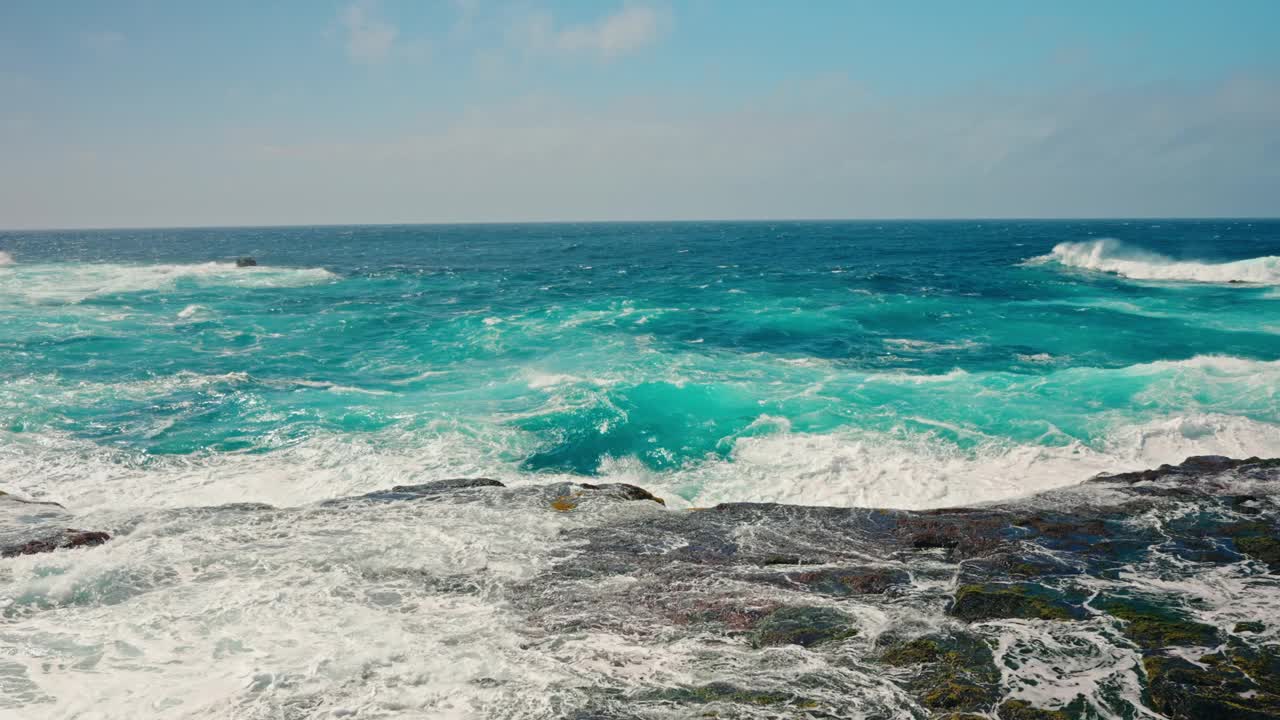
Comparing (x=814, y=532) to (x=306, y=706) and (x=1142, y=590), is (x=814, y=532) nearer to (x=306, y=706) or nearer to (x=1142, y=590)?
(x=1142, y=590)

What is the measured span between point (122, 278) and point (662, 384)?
53.3 m

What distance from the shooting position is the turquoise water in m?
15.2

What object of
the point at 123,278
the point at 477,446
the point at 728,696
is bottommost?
the point at 477,446

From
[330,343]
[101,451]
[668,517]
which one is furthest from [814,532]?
[330,343]

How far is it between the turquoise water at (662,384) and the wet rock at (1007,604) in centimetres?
475

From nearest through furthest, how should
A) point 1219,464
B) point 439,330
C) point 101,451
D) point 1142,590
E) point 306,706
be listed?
point 306,706 < point 1142,590 < point 1219,464 < point 101,451 < point 439,330

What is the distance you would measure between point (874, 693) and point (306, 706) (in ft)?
17.7

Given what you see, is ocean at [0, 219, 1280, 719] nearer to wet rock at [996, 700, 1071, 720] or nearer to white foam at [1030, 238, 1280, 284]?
wet rock at [996, 700, 1071, 720]

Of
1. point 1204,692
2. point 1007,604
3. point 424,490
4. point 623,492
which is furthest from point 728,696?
point 424,490

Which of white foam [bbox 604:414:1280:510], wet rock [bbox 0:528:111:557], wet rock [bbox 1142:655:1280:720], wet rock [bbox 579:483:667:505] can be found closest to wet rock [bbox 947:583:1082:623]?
wet rock [bbox 1142:655:1280:720]

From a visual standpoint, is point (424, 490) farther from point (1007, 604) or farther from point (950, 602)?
point (1007, 604)

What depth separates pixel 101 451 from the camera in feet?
52.1

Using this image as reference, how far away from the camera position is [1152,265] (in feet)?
182

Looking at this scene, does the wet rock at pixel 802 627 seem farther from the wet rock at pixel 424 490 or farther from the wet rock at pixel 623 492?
the wet rock at pixel 424 490
